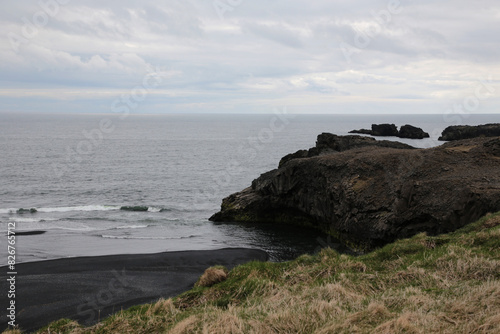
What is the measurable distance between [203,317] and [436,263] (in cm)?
856

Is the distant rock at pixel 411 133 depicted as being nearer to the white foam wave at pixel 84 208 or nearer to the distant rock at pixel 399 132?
the distant rock at pixel 399 132

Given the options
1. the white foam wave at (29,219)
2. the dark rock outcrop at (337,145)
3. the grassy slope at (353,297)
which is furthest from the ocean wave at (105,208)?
the grassy slope at (353,297)

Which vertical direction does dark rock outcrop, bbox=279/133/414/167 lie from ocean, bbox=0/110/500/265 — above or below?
above

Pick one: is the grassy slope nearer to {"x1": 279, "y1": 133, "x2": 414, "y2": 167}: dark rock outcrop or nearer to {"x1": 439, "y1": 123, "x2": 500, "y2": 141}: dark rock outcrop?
{"x1": 279, "y1": 133, "x2": 414, "y2": 167}: dark rock outcrop

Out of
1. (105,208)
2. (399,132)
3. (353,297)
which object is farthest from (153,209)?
(399,132)

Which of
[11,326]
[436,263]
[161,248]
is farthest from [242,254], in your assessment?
[436,263]

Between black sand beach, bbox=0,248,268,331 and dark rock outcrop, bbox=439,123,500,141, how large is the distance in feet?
341

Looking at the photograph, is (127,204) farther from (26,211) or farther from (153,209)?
(26,211)

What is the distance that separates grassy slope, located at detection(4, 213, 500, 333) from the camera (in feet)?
30.1

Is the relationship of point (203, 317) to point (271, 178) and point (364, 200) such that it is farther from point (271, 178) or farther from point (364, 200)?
point (271, 178)

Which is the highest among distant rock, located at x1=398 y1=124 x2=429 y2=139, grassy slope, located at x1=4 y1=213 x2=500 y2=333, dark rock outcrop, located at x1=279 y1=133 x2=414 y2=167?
distant rock, located at x1=398 y1=124 x2=429 y2=139

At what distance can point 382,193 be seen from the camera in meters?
31.3

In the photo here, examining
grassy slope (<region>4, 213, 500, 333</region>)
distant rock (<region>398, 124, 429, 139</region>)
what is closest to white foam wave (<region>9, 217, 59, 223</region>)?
grassy slope (<region>4, 213, 500, 333</region>)

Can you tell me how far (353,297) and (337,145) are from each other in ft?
127
